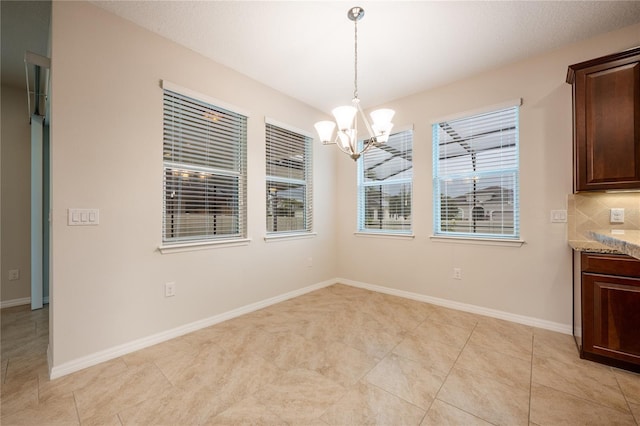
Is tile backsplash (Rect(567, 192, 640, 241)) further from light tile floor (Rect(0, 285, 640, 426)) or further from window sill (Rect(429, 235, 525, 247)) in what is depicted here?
light tile floor (Rect(0, 285, 640, 426))

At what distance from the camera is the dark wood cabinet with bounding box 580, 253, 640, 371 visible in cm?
199

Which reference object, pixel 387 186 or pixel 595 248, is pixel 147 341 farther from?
pixel 595 248

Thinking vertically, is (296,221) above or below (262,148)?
below

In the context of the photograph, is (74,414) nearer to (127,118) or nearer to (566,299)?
(127,118)

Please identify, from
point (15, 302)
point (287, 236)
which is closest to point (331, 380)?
point (287, 236)

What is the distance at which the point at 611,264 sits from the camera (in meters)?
2.07

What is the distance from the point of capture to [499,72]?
10.1ft

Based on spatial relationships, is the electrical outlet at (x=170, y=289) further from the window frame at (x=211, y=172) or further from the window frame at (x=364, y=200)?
the window frame at (x=364, y=200)

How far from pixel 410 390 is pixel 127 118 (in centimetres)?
303

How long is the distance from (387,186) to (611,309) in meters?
2.60

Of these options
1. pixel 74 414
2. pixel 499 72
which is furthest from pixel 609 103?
pixel 74 414

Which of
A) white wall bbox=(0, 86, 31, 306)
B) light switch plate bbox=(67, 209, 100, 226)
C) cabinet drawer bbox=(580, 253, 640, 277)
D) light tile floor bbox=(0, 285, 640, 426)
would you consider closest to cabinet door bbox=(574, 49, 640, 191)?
cabinet drawer bbox=(580, 253, 640, 277)

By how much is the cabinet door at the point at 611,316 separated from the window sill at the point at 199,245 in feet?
10.4

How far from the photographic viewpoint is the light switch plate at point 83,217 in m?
2.07
